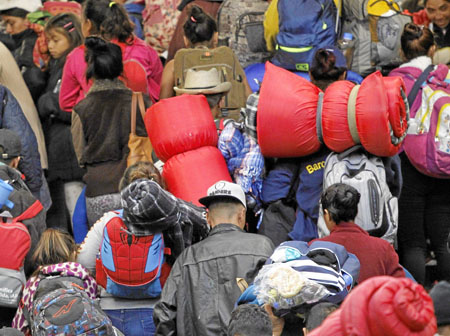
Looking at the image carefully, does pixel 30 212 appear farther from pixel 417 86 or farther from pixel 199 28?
pixel 417 86

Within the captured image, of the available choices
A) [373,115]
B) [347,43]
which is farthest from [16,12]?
[373,115]

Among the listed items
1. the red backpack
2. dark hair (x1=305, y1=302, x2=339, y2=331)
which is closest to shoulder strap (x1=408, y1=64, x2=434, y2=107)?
the red backpack

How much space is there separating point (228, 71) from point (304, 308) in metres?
3.39

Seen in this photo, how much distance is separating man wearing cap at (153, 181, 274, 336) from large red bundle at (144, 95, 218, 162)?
136cm

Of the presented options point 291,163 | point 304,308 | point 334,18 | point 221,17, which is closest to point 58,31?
point 221,17

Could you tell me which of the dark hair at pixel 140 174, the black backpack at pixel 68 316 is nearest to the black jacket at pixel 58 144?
the dark hair at pixel 140 174

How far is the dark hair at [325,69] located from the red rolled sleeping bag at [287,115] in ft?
1.28

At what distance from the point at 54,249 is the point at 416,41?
3.55 metres

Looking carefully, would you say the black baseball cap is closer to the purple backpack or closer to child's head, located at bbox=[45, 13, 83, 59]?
child's head, located at bbox=[45, 13, 83, 59]

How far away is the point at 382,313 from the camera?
278 cm

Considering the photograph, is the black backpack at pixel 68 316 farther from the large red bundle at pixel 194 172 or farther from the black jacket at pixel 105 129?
the black jacket at pixel 105 129

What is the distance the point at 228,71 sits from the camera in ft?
24.9

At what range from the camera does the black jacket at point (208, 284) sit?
211 inches

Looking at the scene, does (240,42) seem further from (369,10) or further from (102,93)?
(102,93)
